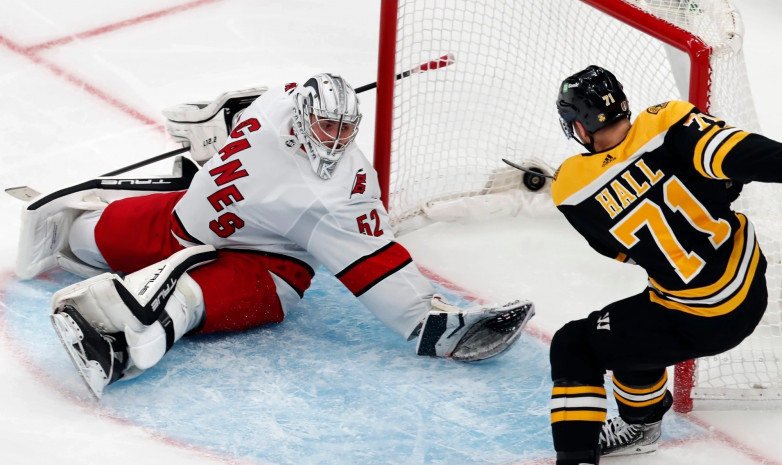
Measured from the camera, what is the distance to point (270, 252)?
3.30 meters

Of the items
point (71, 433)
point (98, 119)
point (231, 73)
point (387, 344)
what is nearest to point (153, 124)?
point (98, 119)

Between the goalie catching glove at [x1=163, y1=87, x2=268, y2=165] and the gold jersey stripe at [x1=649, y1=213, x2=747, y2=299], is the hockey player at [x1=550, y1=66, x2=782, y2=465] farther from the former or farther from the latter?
the goalie catching glove at [x1=163, y1=87, x2=268, y2=165]

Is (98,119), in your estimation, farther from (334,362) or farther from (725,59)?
(725,59)

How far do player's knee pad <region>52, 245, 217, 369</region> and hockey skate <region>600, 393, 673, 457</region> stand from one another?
1.11 metres

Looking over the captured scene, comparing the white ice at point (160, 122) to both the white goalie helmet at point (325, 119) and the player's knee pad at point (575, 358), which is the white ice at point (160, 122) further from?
the white goalie helmet at point (325, 119)

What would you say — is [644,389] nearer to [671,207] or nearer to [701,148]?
[671,207]

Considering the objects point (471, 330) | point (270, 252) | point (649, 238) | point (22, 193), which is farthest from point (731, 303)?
point (22, 193)

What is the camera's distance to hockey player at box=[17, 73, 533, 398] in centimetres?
302

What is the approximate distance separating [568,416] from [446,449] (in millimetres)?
422

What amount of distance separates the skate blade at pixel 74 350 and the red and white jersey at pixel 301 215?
1.82 ft

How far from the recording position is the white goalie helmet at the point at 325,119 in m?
3.12

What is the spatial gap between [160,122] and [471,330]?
1.79 metres

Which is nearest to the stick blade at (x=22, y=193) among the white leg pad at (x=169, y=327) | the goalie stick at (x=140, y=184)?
the goalie stick at (x=140, y=184)

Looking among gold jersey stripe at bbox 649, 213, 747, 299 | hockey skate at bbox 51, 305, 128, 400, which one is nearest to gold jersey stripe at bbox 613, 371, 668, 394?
gold jersey stripe at bbox 649, 213, 747, 299
